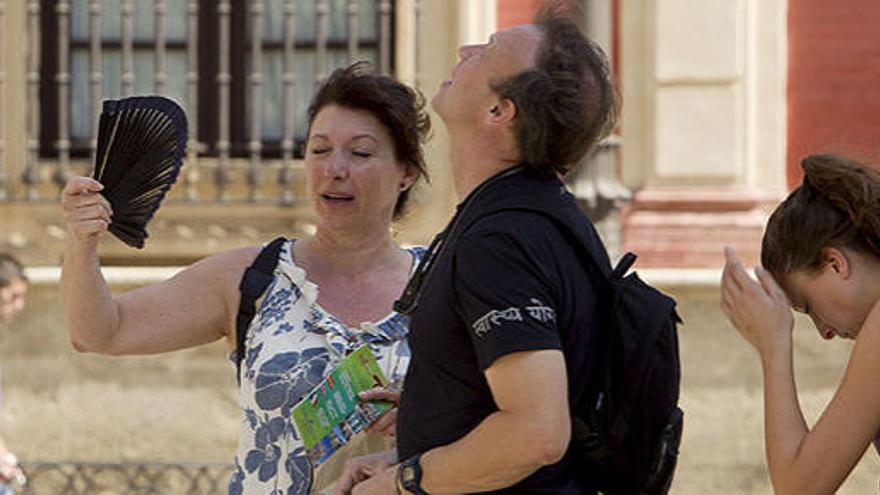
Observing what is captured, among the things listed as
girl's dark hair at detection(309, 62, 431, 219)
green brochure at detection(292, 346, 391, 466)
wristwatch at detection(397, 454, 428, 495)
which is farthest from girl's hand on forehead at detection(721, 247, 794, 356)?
girl's dark hair at detection(309, 62, 431, 219)

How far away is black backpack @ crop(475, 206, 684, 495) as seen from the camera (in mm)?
3250

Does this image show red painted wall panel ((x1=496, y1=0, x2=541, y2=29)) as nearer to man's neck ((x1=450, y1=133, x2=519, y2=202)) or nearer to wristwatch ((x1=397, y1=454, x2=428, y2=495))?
man's neck ((x1=450, y1=133, x2=519, y2=202))

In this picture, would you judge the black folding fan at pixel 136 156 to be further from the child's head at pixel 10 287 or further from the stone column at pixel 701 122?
the stone column at pixel 701 122

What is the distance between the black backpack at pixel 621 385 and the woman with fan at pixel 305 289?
→ 81 cm

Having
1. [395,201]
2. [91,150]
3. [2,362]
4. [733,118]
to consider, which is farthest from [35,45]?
[395,201]

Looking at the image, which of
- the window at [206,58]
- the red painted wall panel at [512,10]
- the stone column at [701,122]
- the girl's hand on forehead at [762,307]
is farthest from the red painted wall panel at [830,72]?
the girl's hand on forehead at [762,307]

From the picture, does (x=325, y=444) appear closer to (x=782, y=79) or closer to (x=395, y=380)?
(x=395, y=380)

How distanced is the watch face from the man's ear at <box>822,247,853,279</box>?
0.69 m

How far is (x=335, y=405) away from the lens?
3.92m

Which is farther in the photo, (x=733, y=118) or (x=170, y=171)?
(x=733, y=118)

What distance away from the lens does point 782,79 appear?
978cm

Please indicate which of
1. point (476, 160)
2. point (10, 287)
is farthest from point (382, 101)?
point (10, 287)

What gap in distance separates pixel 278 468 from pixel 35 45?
6243 mm

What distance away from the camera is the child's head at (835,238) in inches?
130
